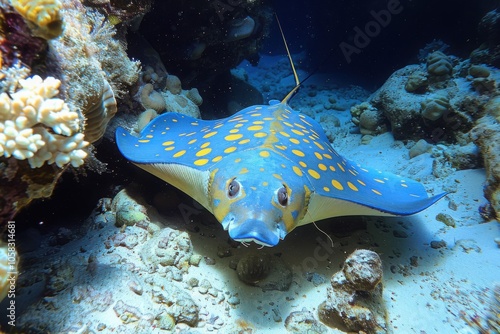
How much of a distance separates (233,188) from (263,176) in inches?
13.1

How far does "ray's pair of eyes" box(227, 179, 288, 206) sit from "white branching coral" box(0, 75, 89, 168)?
132 centimetres

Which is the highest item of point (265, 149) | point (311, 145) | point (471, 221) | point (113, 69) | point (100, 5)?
point (100, 5)

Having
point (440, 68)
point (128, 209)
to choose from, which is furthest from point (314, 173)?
point (440, 68)

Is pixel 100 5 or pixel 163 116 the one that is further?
pixel 163 116

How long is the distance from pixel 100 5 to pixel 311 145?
346cm

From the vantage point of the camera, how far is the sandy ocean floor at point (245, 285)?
268 cm

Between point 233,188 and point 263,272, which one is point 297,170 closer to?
point 233,188

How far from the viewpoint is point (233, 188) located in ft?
9.53

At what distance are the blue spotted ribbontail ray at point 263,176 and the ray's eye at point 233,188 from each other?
0.4 inches

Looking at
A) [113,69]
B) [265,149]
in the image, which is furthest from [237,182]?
[113,69]

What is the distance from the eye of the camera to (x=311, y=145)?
13.8ft

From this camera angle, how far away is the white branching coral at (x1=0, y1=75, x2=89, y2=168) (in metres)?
1.83

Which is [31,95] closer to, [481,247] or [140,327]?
[140,327]

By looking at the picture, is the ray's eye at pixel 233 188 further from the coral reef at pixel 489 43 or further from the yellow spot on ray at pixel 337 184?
the coral reef at pixel 489 43
